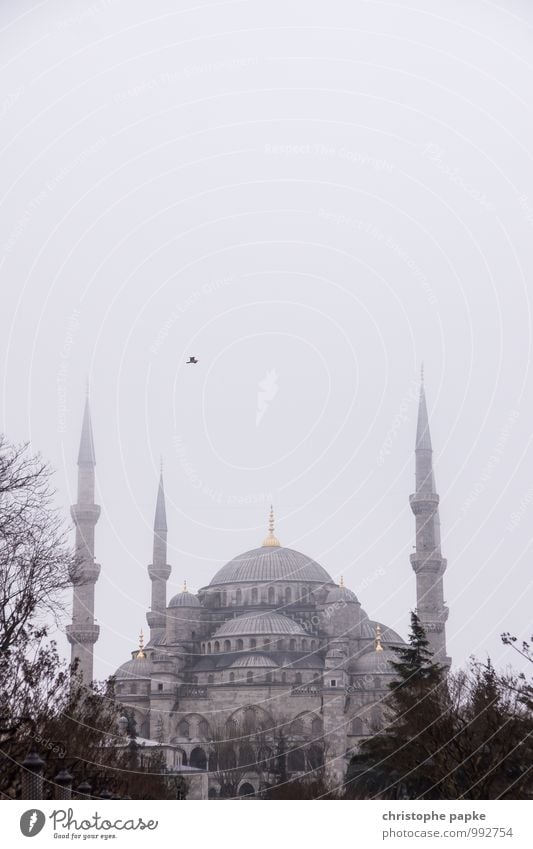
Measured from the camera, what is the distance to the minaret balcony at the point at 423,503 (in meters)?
88.9

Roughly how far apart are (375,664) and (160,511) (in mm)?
22832

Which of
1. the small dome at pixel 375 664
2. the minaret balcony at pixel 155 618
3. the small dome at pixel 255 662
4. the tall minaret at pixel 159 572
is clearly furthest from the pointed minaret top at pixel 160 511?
the small dome at pixel 375 664

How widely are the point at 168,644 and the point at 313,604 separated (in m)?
12.8

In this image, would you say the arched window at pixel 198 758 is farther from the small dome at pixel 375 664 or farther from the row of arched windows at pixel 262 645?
the small dome at pixel 375 664

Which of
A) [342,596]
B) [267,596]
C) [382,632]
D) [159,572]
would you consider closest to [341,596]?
[342,596]

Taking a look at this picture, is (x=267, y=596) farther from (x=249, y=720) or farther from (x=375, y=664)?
(x=249, y=720)

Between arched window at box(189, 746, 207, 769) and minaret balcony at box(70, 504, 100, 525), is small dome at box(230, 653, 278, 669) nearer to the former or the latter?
arched window at box(189, 746, 207, 769)

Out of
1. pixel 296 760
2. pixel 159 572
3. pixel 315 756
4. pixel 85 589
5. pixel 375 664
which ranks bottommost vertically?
pixel 296 760

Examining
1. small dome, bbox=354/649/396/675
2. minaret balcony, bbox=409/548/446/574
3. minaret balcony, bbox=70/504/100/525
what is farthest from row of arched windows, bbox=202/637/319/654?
minaret balcony, bbox=70/504/100/525

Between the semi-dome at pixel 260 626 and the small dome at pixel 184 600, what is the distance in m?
3.28

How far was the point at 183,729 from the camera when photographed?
313 feet
